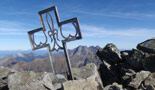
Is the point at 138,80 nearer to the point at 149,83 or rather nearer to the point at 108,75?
the point at 149,83

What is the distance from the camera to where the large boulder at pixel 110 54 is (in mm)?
25062

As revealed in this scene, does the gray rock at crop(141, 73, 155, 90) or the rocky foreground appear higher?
the rocky foreground

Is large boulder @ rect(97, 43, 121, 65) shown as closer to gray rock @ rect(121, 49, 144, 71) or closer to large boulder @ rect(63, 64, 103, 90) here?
gray rock @ rect(121, 49, 144, 71)

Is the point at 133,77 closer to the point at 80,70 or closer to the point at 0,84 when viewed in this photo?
the point at 80,70

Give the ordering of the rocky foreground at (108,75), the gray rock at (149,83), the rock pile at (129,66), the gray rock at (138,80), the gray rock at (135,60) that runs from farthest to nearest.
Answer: the gray rock at (135,60) → the rock pile at (129,66) → the gray rock at (138,80) → the rocky foreground at (108,75) → the gray rock at (149,83)

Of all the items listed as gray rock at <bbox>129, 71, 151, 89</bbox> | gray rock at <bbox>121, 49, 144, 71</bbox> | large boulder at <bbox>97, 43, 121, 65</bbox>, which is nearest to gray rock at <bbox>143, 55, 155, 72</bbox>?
gray rock at <bbox>121, 49, 144, 71</bbox>

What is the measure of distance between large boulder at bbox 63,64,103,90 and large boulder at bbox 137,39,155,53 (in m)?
4.81

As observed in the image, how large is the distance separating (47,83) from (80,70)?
11.1 feet

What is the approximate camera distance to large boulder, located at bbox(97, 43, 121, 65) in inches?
987

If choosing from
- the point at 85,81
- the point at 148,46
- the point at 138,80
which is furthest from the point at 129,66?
the point at 85,81

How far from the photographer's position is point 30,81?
64.3 feet

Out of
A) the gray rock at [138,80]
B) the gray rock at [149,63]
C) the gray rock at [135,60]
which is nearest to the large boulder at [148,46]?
the gray rock at [135,60]

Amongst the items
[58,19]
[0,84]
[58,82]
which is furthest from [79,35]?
[0,84]

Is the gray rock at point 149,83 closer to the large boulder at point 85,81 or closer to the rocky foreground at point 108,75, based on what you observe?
the rocky foreground at point 108,75
